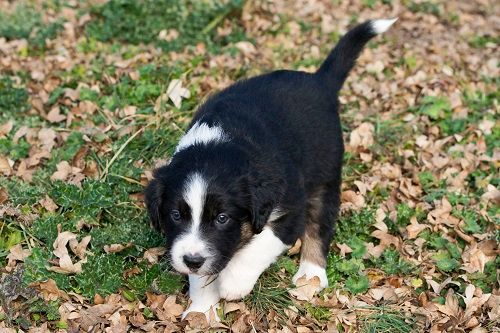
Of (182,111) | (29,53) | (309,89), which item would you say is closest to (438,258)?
(309,89)

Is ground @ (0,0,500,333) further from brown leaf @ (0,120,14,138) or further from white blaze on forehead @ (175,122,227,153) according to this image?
white blaze on forehead @ (175,122,227,153)

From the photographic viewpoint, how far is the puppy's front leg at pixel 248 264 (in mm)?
4395

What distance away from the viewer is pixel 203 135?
437 cm

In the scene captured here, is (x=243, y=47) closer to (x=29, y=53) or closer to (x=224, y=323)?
(x=29, y=53)

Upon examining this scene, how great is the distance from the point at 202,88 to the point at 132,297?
2.90 m

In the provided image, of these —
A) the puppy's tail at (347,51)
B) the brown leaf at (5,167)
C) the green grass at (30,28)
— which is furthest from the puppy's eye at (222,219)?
the green grass at (30,28)

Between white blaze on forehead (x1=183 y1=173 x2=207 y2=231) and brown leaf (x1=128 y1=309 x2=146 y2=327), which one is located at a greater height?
white blaze on forehead (x1=183 y1=173 x2=207 y2=231)

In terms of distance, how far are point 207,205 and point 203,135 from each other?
0.60 meters

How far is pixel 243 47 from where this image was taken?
8102 millimetres

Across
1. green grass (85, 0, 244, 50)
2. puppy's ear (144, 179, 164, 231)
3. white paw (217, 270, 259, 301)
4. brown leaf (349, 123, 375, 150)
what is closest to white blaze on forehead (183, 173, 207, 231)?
puppy's ear (144, 179, 164, 231)

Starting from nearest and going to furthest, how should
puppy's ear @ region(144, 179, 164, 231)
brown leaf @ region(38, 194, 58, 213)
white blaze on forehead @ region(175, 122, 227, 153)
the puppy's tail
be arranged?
1. puppy's ear @ region(144, 179, 164, 231)
2. white blaze on forehead @ region(175, 122, 227, 153)
3. brown leaf @ region(38, 194, 58, 213)
4. the puppy's tail

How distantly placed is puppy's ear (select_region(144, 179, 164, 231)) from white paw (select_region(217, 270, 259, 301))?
56 centimetres

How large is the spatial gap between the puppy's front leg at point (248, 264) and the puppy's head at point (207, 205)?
0.15 metres

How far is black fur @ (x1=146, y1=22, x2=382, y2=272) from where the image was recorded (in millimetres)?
4051
